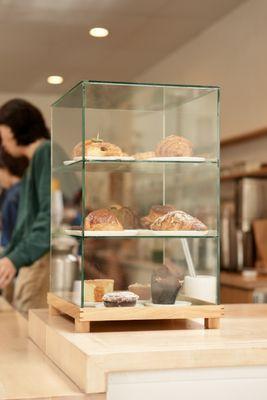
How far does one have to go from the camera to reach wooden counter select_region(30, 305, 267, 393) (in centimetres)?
156

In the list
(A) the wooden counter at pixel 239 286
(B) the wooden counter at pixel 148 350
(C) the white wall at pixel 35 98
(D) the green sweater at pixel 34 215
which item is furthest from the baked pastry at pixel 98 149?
(C) the white wall at pixel 35 98

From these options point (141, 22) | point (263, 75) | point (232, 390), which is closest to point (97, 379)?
point (232, 390)

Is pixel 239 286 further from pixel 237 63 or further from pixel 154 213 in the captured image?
pixel 154 213

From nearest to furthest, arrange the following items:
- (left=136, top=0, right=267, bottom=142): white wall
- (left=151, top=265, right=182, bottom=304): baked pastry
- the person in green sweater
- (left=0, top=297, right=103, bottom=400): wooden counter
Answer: (left=0, top=297, right=103, bottom=400): wooden counter, (left=151, top=265, right=182, bottom=304): baked pastry, the person in green sweater, (left=136, top=0, right=267, bottom=142): white wall

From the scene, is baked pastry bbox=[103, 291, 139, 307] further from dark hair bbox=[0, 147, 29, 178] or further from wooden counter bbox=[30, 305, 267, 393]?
dark hair bbox=[0, 147, 29, 178]

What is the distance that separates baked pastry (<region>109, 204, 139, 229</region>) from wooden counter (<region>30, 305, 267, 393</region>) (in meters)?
0.26

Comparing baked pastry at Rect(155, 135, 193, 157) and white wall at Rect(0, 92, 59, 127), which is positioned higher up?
white wall at Rect(0, 92, 59, 127)

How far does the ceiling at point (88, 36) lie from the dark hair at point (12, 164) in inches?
25.9

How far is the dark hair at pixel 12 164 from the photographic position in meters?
5.37

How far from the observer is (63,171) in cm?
222

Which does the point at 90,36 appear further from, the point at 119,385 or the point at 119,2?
the point at 119,385

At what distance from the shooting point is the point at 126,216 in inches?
76.8

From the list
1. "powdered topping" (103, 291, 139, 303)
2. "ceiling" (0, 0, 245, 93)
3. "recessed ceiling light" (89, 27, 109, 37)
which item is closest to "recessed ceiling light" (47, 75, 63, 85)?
"ceiling" (0, 0, 245, 93)

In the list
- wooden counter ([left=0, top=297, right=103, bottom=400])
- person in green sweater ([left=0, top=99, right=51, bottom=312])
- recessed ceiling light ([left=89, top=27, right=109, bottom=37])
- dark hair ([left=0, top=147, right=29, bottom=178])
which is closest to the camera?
wooden counter ([left=0, top=297, right=103, bottom=400])
